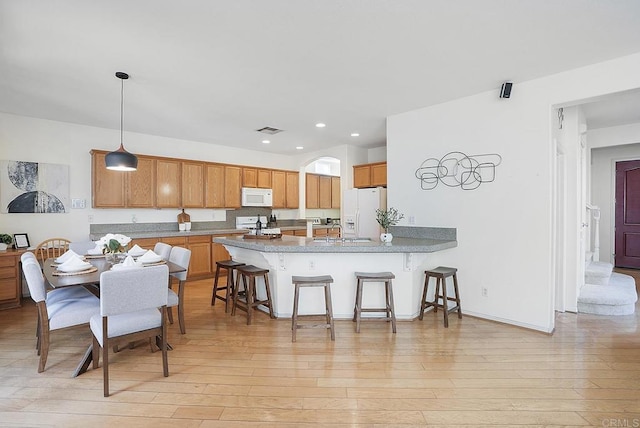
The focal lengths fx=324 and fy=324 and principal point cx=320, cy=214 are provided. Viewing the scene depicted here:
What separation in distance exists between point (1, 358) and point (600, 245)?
950 cm

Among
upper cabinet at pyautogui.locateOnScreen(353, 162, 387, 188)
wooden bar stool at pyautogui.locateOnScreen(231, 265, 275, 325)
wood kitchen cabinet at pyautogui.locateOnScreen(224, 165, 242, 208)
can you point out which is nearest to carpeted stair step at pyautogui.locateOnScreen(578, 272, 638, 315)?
upper cabinet at pyautogui.locateOnScreen(353, 162, 387, 188)

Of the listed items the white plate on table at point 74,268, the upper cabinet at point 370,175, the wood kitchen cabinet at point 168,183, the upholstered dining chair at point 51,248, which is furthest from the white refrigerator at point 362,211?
the upholstered dining chair at point 51,248

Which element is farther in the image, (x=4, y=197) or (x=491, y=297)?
(x=4, y=197)

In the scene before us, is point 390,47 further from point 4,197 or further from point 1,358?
point 4,197

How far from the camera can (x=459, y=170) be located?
12.9 ft

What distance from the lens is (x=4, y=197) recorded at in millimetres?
4434

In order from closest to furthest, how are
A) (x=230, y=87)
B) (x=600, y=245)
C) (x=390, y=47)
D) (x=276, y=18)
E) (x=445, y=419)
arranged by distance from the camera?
(x=445, y=419), (x=276, y=18), (x=390, y=47), (x=230, y=87), (x=600, y=245)

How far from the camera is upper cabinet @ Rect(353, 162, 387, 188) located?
5922mm

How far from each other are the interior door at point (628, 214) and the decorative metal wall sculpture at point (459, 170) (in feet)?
16.4

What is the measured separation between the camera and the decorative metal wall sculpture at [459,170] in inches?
146

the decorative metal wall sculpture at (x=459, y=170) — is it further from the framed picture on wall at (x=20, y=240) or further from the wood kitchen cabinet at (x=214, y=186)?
the framed picture on wall at (x=20, y=240)

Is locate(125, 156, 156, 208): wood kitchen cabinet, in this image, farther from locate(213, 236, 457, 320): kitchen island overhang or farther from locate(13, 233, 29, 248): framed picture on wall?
locate(213, 236, 457, 320): kitchen island overhang

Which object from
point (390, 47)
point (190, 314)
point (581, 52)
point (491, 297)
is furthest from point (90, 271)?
point (581, 52)

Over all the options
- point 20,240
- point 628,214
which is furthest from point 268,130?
point 628,214
